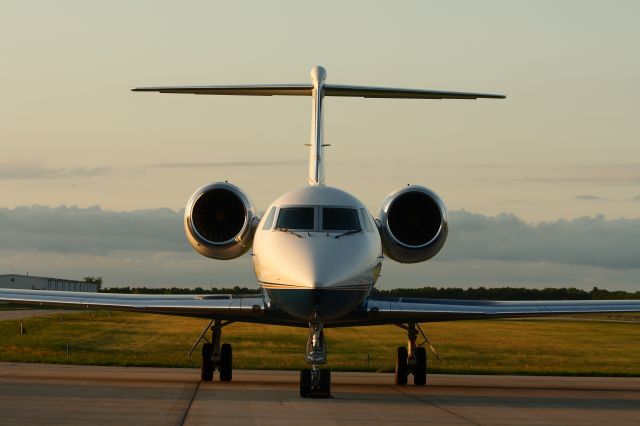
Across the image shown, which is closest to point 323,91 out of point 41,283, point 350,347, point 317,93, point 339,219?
point 317,93

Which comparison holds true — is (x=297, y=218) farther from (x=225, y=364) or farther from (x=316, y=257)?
(x=225, y=364)

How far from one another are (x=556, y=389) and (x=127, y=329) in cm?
3069

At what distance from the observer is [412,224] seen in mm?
20922

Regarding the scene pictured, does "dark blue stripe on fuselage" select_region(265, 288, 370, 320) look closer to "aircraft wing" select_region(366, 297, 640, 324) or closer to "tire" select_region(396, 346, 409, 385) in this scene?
"aircraft wing" select_region(366, 297, 640, 324)

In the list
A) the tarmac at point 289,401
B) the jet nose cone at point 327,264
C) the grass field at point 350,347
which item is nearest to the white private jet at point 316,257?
the jet nose cone at point 327,264

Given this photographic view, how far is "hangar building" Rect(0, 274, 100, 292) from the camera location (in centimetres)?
12200

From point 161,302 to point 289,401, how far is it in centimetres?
452

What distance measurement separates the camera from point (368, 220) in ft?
60.5

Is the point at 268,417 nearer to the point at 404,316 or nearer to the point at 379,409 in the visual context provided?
the point at 379,409

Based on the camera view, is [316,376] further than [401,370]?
No

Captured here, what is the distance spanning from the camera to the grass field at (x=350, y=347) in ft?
93.8

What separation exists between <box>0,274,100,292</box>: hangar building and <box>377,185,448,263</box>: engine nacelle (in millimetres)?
101529

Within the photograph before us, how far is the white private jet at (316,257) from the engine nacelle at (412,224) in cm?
2

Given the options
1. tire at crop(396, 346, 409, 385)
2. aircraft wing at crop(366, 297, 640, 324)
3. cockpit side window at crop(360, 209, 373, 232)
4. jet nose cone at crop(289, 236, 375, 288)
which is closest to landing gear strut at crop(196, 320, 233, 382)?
tire at crop(396, 346, 409, 385)
